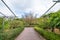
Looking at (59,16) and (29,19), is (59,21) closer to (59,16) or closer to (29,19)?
(59,16)

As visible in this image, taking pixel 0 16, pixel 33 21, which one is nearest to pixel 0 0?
pixel 0 16

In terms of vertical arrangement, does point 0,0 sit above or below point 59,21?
above

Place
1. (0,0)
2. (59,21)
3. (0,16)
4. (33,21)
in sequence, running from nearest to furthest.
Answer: (0,0) < (59,21) < (0,16) < (33,21)

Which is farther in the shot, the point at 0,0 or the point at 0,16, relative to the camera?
the point at 0,16

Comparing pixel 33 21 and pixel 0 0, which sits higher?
pixel 0 0

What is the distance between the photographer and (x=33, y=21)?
218 feet

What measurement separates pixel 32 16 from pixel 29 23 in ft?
10.1

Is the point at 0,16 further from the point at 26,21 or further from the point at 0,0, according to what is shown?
the point at 26,21

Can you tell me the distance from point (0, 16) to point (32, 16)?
1923 inches

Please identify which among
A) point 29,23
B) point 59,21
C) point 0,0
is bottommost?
point 29,23

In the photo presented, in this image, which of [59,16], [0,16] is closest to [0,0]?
[59,16]

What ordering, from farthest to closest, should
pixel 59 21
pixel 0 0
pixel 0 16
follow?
1. pixel 0 16
2. pixel 59 21
3. pixel 0 0

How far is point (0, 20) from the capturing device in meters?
19.2

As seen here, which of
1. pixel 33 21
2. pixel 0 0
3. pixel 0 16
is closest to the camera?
pixel 0 0
